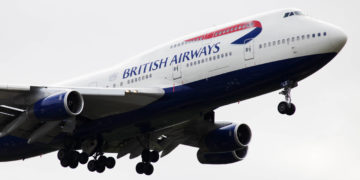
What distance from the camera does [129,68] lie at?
49688mm

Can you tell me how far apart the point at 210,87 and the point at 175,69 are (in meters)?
2.31

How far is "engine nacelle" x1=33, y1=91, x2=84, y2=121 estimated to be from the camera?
1769 inches

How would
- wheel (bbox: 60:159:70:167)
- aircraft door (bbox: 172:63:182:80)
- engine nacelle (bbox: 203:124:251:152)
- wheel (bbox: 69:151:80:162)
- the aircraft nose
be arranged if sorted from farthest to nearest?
1. engine nacelle (bbox: 203:124:251:152)
2. wheel (bbox: 69:151:80:162)
3. wheel (bbox: 60:159:70:167)
4. aircraft door (bbox: 172:63:182:80)
5. the aircraft nose

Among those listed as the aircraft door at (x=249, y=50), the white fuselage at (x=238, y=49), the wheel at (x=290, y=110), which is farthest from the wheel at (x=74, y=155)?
the wheel at (x=290, y=110)

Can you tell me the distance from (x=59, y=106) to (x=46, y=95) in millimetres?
1587

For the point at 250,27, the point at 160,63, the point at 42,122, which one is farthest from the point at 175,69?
the point at 42,122

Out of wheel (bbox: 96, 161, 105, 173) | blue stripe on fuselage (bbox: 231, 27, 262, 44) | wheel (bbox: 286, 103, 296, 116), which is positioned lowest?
wheel (bbox: 96, 161, 105, 173)

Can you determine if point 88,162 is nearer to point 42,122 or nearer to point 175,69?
point 42,122

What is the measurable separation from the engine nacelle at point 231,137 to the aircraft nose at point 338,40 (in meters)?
10.3

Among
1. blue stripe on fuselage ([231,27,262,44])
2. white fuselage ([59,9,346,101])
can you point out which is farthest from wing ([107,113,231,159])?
blue stripe on fuselage ([231,27,262,44])

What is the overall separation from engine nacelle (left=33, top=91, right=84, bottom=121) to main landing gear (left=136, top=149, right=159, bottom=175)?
762cm

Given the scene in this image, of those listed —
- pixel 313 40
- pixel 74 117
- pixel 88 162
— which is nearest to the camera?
pixel 313 40

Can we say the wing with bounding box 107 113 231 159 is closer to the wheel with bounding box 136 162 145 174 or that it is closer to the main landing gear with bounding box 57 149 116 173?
the wheel with bounding box 136 162 145 174

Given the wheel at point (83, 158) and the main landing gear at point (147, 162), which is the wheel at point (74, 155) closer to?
the wheel at point (83, 158)
